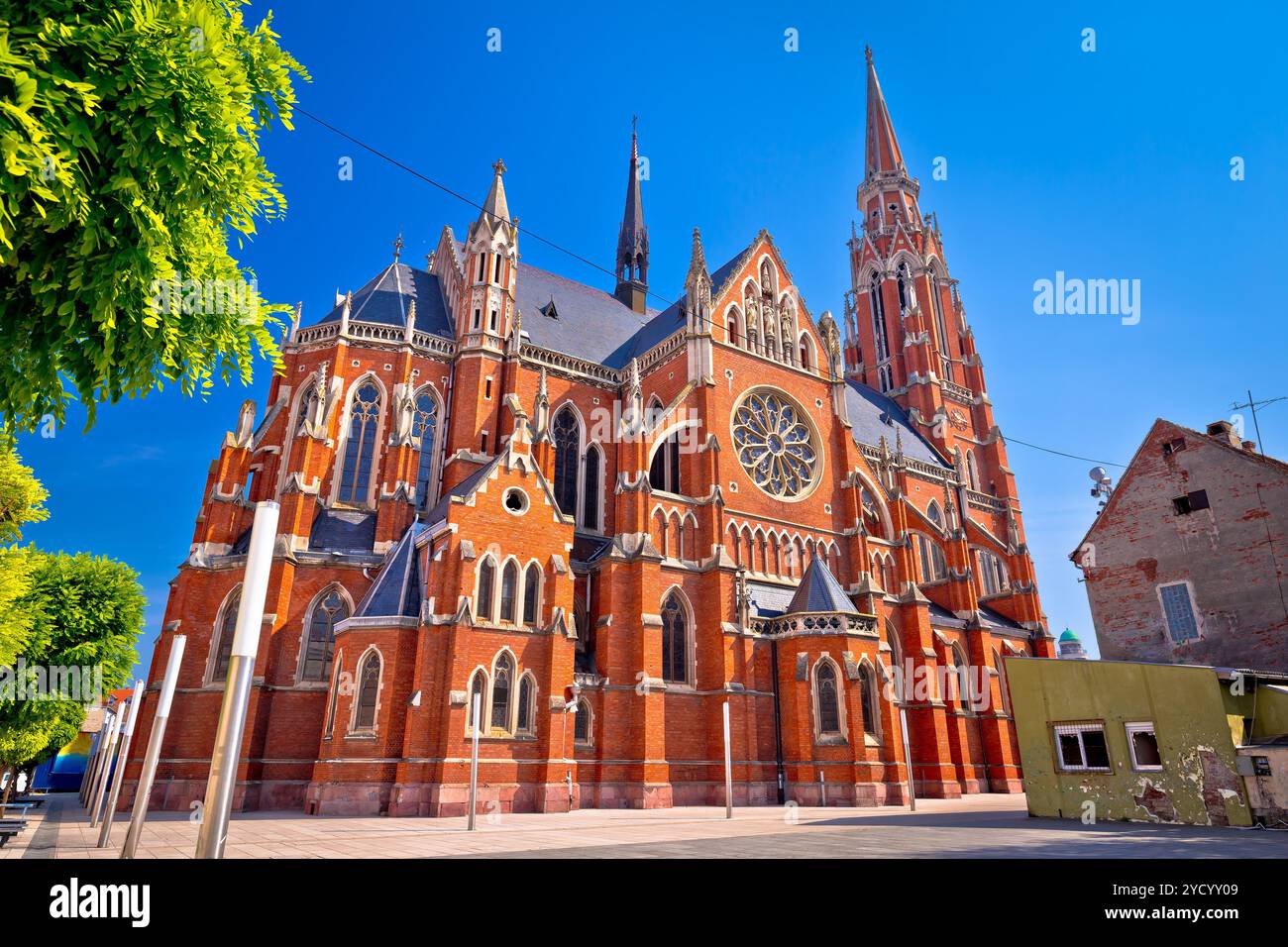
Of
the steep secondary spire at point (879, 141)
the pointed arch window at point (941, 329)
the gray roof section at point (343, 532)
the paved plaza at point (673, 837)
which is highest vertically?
the steep secondary spire at point (879, 141)

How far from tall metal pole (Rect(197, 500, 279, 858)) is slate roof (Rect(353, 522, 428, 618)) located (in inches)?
703

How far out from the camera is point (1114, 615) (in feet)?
79.5

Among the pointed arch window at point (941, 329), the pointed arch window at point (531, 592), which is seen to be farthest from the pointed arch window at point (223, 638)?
the pointed arch window at point (941, 329)

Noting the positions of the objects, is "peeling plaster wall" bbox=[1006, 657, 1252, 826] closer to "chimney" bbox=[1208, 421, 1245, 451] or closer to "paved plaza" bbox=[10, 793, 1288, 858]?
"paved plaza" bbox=[10, 793, 1288, 858]

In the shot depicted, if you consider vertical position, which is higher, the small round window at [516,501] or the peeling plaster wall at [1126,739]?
the small round window at [516,501]

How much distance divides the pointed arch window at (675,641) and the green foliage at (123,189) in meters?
21.9

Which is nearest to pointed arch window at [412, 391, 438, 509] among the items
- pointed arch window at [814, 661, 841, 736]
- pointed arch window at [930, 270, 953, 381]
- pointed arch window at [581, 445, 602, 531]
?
pointed arch window at [581, 445, 602, 531]

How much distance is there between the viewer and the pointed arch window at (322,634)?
81.1ft

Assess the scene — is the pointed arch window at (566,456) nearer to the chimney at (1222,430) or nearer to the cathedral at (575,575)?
the cathedral at (575,575)

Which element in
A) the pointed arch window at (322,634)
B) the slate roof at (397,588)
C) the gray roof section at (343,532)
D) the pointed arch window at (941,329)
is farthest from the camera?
the pointed arch window at (941,329)

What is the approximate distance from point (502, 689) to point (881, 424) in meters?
34.3
